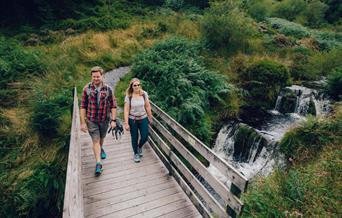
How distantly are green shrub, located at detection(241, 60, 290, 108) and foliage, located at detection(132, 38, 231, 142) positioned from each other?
70.5 inches

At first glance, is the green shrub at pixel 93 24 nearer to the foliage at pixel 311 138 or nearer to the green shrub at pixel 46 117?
the green shrub at pixel 46 117

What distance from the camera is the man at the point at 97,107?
457cm

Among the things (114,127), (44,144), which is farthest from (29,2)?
(114,127)

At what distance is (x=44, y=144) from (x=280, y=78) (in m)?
11.4

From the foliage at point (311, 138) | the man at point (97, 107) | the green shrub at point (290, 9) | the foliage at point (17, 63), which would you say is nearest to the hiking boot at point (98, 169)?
the man at point (97, 107)

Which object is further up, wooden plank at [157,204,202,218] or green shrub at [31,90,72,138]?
green shrub at [31,90,72,138]

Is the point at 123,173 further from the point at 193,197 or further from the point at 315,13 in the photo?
the point at 315,13

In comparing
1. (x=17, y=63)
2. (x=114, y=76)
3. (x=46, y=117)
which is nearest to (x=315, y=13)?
(x=114, y=76)

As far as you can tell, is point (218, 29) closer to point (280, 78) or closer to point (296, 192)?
point (280, 78)

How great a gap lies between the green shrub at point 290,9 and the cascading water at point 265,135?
91.5ft

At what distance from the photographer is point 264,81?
40.3ft

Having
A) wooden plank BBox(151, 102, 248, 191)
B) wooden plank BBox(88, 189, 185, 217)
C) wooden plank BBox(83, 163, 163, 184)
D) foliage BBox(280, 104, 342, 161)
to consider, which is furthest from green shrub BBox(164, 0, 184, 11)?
wooden plank BBox(88, 189, 185, 217)

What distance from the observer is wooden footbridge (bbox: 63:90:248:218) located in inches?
133

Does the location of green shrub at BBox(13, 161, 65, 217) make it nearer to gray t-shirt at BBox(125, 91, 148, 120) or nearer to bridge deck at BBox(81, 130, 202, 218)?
bridge deck at BBox(81, 130, 202, 218)
